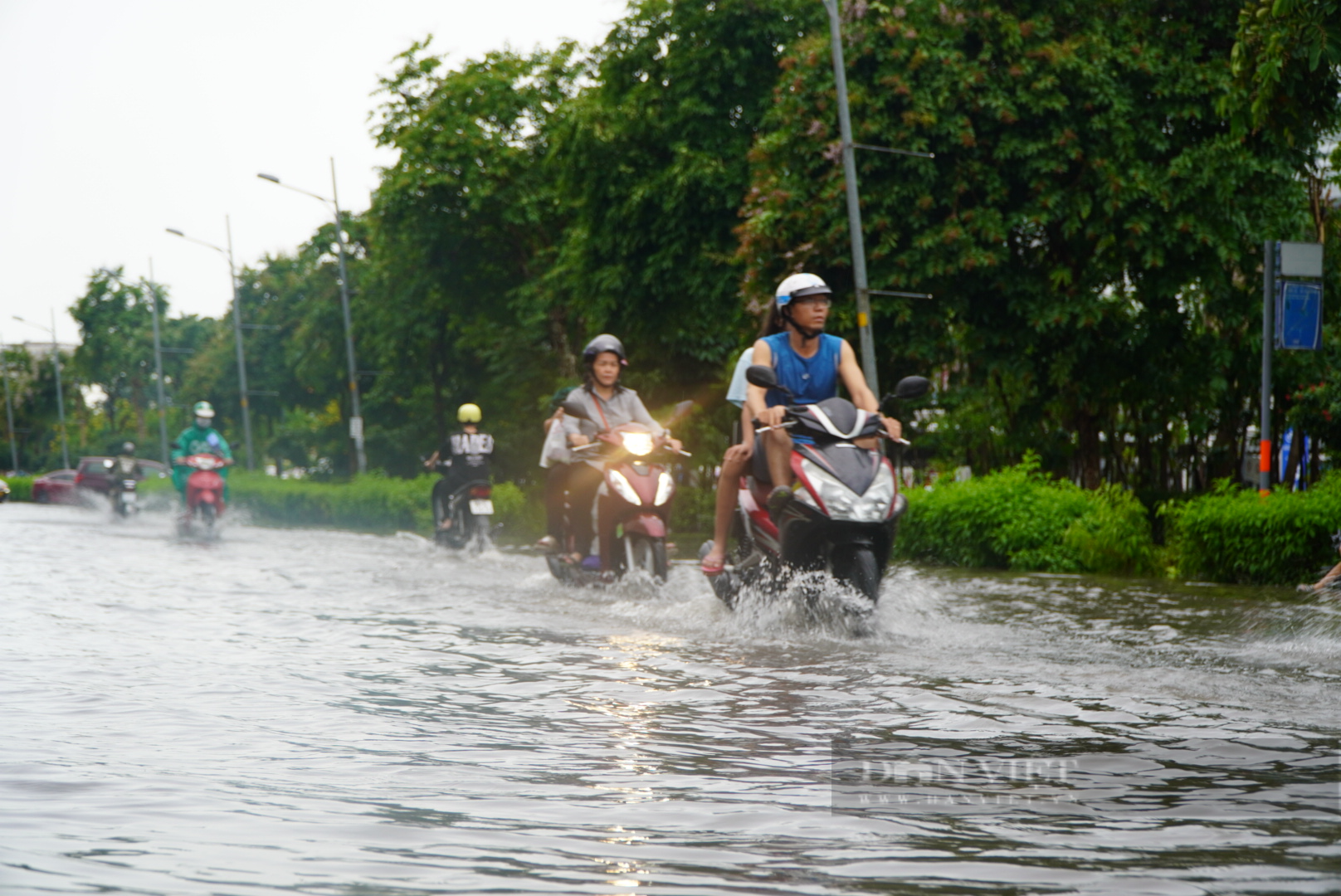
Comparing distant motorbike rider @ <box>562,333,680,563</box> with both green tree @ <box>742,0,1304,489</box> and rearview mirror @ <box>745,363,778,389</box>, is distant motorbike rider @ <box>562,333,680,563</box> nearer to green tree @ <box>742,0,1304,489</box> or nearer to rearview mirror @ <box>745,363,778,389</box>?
rearview mirror @ <box>745,363,778,389</box>

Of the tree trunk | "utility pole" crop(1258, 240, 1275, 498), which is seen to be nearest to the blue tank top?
"utility pole" crop(1258, 240, 1275, 498)

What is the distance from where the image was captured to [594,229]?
28047mm

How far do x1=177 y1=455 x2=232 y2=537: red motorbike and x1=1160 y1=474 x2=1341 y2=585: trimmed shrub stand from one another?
1377cm

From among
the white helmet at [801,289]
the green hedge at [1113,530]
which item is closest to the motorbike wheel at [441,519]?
the green hedge at [1113,530]

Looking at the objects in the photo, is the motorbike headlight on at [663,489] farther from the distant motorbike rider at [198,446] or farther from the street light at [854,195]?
the distant motorbike rider at [198,446]

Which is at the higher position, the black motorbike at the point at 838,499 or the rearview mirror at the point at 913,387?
the rearview mirror at the point at 913,387

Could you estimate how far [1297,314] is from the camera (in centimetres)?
1277

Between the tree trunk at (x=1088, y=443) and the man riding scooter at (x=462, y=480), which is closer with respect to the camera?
the man riding scooter at (x=462, y=480)

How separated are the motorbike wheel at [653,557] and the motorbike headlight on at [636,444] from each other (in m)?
0.62

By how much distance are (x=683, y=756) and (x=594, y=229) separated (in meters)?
23.5

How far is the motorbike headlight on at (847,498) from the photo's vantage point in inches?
316

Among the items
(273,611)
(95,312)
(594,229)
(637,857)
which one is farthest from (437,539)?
(95,312)

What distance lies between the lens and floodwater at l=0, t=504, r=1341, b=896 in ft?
11.8

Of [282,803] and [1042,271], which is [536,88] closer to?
[1042,271]
